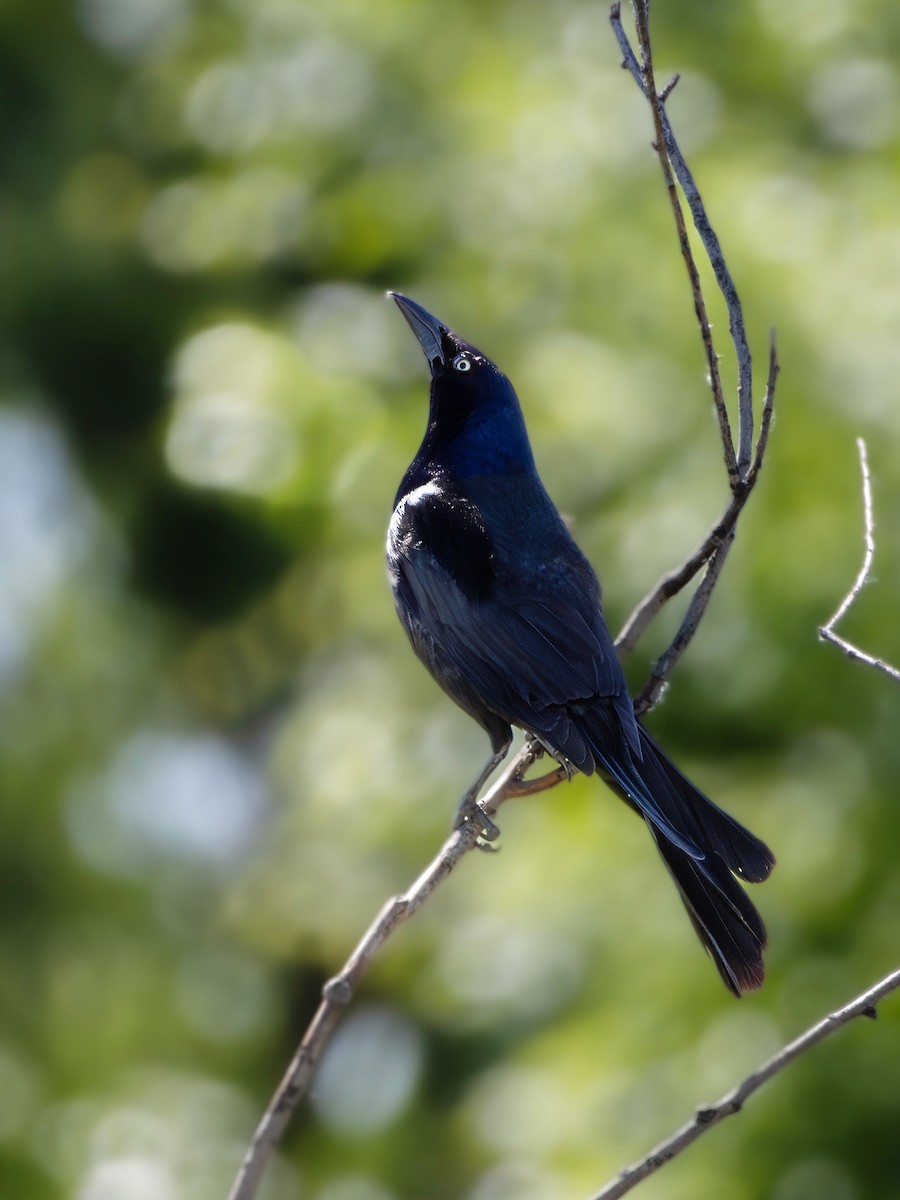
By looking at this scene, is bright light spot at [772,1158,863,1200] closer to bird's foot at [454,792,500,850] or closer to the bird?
the bird

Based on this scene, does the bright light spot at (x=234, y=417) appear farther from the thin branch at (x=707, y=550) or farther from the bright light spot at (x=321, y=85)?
the thin branch at (x=707, y=550)

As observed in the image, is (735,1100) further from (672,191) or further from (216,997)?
(216,997)

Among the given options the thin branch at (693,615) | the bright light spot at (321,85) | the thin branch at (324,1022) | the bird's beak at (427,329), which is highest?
the bright light spot at (321,85)

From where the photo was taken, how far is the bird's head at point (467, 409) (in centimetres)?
390

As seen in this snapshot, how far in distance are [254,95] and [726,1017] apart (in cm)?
712

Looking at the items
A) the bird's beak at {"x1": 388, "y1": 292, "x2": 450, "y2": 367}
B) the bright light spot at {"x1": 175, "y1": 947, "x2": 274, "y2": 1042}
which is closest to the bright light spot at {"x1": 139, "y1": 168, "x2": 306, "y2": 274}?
the bright light spot at {"x1": 175, "y1": 947, "x2": 274, "y2": 1042}

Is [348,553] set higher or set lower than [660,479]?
higher

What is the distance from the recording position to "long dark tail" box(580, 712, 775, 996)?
2994 mm

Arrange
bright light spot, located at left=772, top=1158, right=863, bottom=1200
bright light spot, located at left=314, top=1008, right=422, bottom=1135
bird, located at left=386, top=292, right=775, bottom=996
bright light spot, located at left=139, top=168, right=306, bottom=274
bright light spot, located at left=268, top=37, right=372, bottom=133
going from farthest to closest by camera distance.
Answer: bright light spot, located at left=139, top=168, right=306, bottom=274 < bright light spot, located at left=268, top=37, right=372, bottom=133 < bright light spot, located at left=314, top=1008, right=422, bottom=1135 < bright light spot, located at left=772, top=1158, right=863, bottom=1200 < bird, located at left=386, top=292, right=775, bottom=996

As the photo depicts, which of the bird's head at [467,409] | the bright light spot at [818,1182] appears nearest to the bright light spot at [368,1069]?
the bright light spot at [818,1182]

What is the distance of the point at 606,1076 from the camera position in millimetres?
5762

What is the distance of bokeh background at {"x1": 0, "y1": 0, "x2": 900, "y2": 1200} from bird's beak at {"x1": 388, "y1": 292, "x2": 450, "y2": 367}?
8.01ft

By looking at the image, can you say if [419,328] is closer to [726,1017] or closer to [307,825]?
[726,1017]

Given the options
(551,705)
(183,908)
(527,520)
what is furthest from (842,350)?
(183,908)
